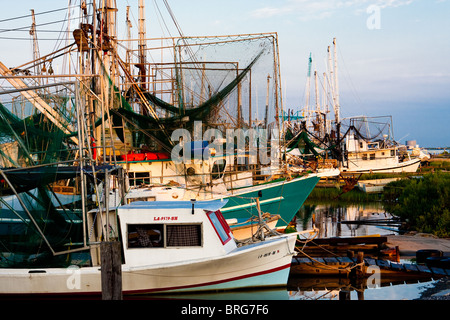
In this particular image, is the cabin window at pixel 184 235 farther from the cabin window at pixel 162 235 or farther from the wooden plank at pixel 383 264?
the wooden plank at pixel 383 264

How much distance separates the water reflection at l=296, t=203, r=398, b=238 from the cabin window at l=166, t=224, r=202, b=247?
37.4 feet

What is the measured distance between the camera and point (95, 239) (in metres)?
11.8

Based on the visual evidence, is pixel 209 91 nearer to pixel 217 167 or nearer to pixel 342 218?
pixel 217 167

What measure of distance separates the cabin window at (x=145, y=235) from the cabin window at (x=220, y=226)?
1.16 metres

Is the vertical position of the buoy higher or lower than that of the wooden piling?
lower

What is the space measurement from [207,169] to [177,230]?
6.53 meters

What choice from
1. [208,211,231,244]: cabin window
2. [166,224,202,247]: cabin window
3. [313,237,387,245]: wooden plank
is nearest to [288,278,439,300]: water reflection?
[208,211,231,244]: cabin window

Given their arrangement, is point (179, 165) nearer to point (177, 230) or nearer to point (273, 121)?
point (273, 121)

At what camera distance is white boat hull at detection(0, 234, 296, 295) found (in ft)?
35.9

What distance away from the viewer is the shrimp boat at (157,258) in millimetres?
10961

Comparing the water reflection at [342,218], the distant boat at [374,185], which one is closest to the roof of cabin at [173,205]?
the water reflection at [342,218]

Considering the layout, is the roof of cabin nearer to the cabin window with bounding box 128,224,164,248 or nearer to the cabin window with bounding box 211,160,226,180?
the cabin window with bounding box 128,224,164,248

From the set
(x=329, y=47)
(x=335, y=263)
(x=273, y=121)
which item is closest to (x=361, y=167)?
(x=329, y=47)

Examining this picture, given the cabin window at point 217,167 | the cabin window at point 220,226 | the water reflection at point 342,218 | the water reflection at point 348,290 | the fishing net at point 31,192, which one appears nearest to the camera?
the fishing net at point 31,192
